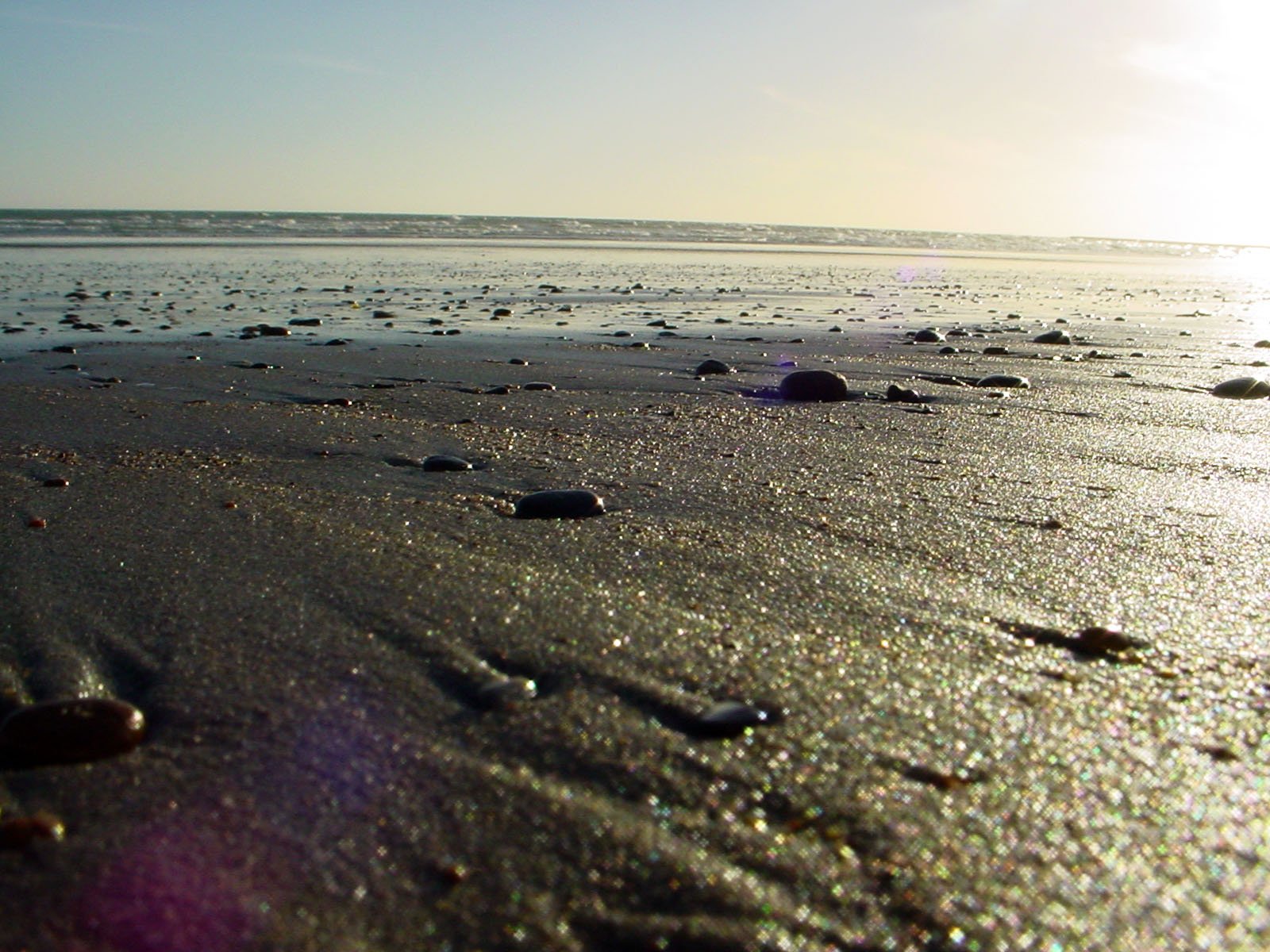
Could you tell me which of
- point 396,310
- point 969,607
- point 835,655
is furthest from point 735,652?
point 396,310

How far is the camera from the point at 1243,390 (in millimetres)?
5512

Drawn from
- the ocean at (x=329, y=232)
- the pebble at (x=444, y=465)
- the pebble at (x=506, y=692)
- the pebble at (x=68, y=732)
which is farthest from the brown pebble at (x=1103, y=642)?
the ocean at (x=329, y=232)

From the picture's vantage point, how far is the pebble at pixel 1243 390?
5473mm

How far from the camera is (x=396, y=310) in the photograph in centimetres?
1124

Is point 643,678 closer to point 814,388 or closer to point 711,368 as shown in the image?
point 814,388

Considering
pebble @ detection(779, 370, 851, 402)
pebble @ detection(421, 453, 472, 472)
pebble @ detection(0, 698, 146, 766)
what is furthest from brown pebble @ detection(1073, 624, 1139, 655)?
pebble @ detection(779, 370, 851, 402)

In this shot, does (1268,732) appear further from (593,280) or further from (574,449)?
(593,280)

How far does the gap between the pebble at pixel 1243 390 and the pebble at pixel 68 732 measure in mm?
5353

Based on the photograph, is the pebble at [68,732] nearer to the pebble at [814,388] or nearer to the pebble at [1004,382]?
the pebble at [814,388]

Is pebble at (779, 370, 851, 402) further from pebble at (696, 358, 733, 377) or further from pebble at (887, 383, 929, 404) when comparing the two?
pebble at (696, 358, 733, 377)

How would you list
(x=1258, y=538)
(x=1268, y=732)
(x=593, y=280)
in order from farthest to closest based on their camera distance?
(x=593, y=280) → (x=1258, y=538) → (x=1268, y=732)

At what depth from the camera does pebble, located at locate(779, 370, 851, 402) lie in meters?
5.31

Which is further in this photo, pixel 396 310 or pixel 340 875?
pixel 396 310

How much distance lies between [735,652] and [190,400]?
13.0 ft
